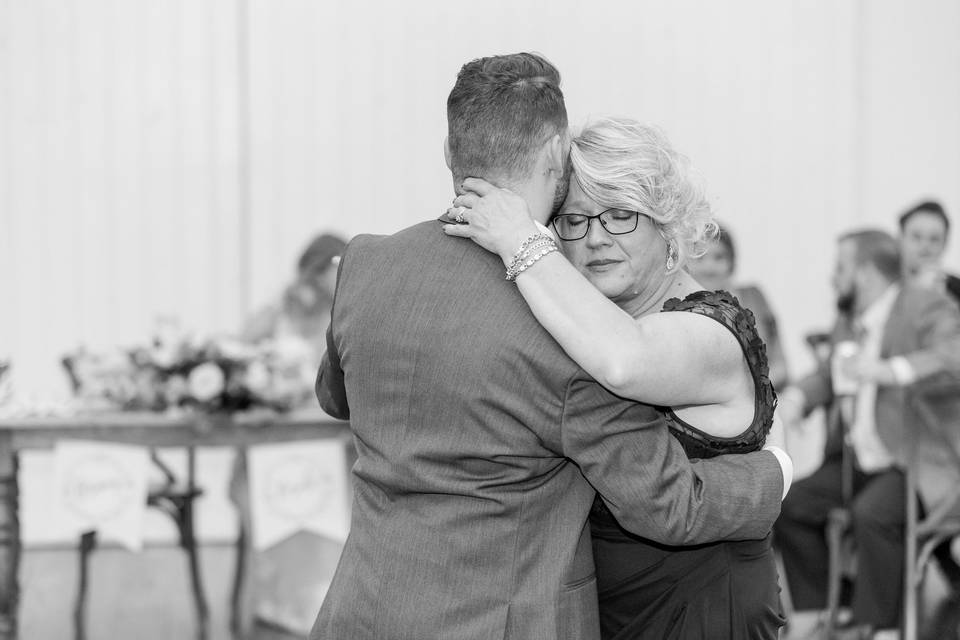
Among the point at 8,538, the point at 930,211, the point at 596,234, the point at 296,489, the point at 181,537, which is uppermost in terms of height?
the point at 596,234

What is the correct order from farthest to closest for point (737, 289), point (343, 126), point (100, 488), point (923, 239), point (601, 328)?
point (343, 126), point (737, 289), point (923, 239), point (100, 488), point (601, 328)

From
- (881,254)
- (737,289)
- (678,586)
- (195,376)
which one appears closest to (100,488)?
(195,376)

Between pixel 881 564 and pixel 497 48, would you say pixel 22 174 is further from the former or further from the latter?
pixel 881 564

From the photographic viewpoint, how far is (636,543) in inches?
75.5

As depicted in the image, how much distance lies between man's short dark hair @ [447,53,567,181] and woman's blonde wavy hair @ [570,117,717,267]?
0.70ft

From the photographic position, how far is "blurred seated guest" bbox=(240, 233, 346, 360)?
16.5 feet

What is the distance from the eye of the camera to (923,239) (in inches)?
200

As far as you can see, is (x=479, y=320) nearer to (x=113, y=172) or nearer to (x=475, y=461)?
(x=475, y=461)

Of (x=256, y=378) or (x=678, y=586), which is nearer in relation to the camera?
(x=678, y=586)

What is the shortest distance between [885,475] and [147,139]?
3.91 meters

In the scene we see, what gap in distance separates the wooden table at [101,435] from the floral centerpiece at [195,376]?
0.06 meters

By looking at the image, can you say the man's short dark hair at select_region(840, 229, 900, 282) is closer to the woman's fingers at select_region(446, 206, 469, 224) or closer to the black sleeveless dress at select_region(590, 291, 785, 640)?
the black sleeveless dress at select_region(590, 291, 785, 640)

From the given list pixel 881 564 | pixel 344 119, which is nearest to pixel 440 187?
A: pixel 344 119

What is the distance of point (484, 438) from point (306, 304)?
360cm
